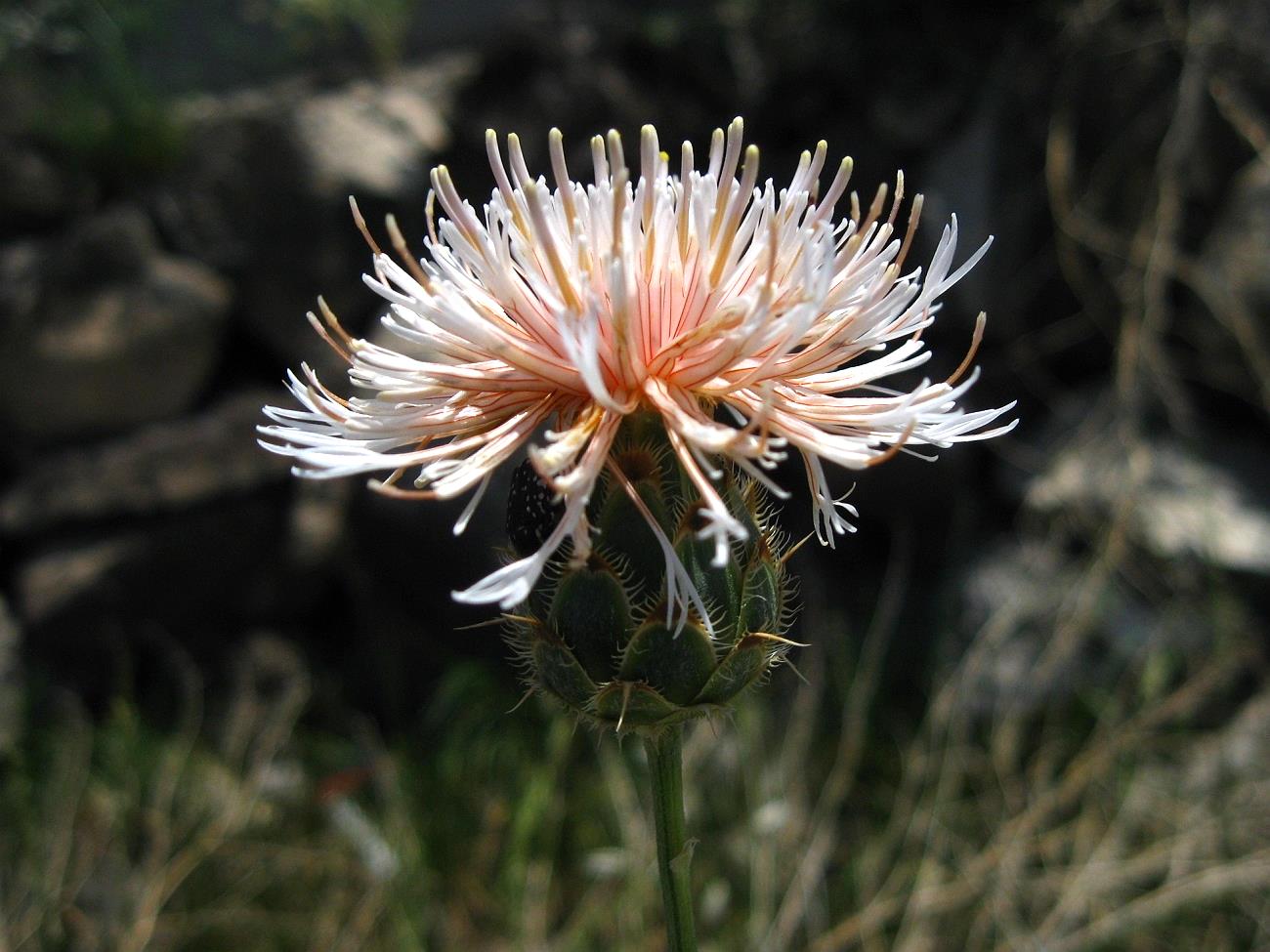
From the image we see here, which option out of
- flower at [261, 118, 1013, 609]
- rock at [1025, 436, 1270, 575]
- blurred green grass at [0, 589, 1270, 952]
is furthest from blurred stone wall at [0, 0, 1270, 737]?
flower at [261, 118, 1013, 609]

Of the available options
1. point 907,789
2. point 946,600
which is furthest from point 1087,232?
point 907,789

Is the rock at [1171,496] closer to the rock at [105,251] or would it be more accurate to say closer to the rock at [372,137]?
the rock at [372,137]

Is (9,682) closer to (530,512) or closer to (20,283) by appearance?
(20,283)

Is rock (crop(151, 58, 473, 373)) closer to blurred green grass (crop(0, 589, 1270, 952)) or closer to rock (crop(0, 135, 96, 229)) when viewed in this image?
rock (crop(0, 135, 96, 229))

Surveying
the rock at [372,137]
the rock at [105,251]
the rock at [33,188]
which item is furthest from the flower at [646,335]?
the rock at [33,188]

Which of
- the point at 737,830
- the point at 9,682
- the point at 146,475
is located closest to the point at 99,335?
the point at 146,475

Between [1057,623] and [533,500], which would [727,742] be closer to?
[1057,623]

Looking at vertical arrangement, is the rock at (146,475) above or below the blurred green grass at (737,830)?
above
